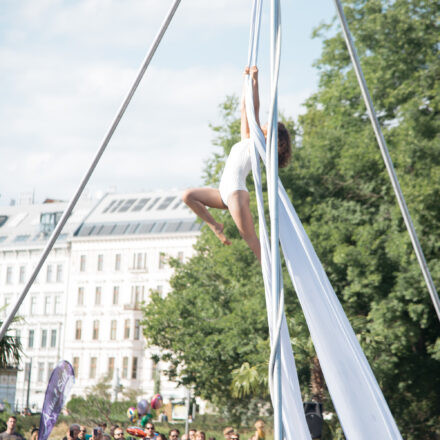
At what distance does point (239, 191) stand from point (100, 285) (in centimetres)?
6472

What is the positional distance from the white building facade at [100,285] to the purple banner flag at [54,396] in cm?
5271

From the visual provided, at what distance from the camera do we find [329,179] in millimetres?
22359

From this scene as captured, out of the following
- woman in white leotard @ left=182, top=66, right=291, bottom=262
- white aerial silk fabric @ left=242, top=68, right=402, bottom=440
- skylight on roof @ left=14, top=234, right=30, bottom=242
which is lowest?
white aerial silk fabric @ left=242, top=68, right=402, bottom=440

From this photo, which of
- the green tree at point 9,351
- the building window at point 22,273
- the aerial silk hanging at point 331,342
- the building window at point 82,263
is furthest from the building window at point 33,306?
the aerial silk hanging at point 331,342

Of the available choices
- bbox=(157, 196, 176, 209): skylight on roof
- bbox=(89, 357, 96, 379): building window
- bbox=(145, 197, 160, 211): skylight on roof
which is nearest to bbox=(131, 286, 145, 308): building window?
bbox=(89, 357, 96, 379): building window

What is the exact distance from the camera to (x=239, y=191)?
622cm

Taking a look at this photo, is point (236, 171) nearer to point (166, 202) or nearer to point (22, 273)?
point (166, 202)

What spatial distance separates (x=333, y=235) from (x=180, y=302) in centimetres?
726

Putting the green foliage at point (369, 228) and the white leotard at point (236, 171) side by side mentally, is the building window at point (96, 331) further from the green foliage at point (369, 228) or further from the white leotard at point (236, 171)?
the white leotard at point (236, 171)

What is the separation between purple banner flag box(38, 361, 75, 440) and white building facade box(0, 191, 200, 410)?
52.7 metres

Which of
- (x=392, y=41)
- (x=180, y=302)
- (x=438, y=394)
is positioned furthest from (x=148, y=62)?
(x=180, y=302)

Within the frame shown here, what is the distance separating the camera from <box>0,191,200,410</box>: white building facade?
219 ft

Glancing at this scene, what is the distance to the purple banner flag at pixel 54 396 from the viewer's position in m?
11.3

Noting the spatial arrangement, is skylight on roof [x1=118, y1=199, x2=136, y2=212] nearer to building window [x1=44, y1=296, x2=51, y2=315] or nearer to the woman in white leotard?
building window [x1=44, y1=296, x2=51, y2=315]
